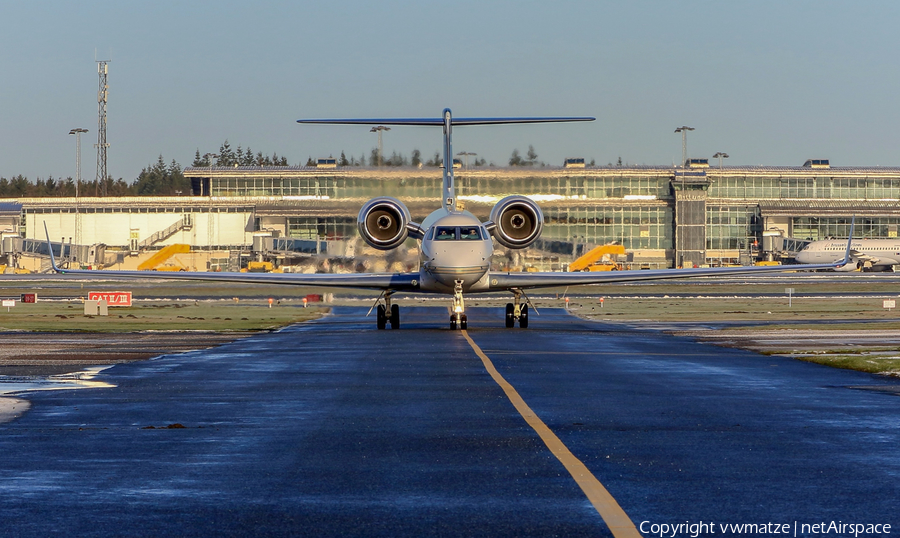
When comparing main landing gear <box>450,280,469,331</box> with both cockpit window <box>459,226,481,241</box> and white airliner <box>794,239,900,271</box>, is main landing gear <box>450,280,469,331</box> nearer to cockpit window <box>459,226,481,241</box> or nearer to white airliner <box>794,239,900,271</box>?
cockpit window <box>459,226,481,241</box>

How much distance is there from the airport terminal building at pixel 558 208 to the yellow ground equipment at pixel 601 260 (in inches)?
61.1

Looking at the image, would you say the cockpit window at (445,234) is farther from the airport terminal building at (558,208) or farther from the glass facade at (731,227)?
the glass facade at (731,227)

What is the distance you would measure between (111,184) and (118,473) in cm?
19579

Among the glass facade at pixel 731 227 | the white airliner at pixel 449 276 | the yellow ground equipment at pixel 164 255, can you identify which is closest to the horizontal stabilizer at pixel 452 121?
the white airliner at pixel 449 276

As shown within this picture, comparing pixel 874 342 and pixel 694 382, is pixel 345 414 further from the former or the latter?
pixel 874 342

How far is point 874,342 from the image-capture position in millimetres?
28344

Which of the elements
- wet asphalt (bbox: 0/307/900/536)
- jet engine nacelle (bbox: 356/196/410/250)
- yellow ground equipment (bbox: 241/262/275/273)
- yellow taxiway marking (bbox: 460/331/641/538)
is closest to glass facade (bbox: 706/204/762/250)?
yellow ground equipment (bbox: 241/262/275/273)

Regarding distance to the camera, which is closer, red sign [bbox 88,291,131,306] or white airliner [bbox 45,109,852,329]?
→ white airliner [bbox 45,109,852,329]

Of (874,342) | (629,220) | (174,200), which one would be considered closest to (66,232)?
(174,200)

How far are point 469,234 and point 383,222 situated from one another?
162 inches

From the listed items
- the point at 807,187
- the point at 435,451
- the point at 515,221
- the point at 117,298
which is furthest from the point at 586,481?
the point at 807,187

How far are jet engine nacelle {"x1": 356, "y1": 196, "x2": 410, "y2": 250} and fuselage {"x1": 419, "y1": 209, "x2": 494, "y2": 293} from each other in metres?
1.92

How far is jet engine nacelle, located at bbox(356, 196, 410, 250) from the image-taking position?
37.4 metres

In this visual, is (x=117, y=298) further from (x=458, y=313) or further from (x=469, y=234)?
(x=469, y=234)
